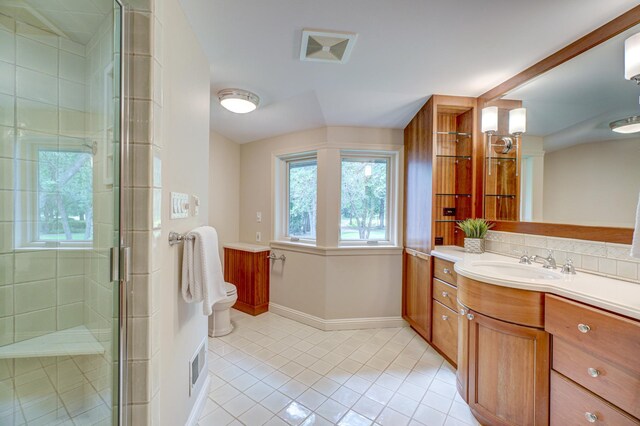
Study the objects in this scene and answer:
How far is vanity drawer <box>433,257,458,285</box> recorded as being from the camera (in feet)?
6.28

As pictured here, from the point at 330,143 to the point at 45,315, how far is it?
2282mm

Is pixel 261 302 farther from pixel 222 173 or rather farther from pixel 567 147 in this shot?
pixel 567 147

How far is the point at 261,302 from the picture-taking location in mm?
2891

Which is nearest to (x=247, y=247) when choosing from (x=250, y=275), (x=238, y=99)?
(x=250, y=275)

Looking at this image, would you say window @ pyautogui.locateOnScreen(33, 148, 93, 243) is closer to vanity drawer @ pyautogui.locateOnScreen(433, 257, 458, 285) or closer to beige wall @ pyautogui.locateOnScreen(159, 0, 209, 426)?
beige wall @ pyautogui.locateOnScreen(159, 0, 209, 426)

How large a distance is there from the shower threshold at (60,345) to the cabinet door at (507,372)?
1.82 metres

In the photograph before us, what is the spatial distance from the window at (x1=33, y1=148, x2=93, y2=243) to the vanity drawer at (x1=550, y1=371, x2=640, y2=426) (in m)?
2.12

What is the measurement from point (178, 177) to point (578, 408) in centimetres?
200

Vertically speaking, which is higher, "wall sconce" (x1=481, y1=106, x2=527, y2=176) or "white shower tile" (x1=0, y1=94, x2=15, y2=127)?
"wall sconce" (x1=481, y1=106, x2=527, y2=176)

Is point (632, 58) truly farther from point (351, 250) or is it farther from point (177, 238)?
point (177, 238)

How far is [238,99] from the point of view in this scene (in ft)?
6.62

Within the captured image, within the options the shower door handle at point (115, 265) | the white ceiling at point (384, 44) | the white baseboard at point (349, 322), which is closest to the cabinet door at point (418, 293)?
the white baseboard at point (349, 322)

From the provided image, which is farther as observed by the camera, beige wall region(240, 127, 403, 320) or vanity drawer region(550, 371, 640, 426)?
beige wall region(240, 127, 403, 320)

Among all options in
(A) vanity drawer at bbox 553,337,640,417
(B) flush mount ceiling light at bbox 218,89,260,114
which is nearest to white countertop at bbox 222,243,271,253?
(B) flush mount ceiling light at bbox 218,89,260,114
